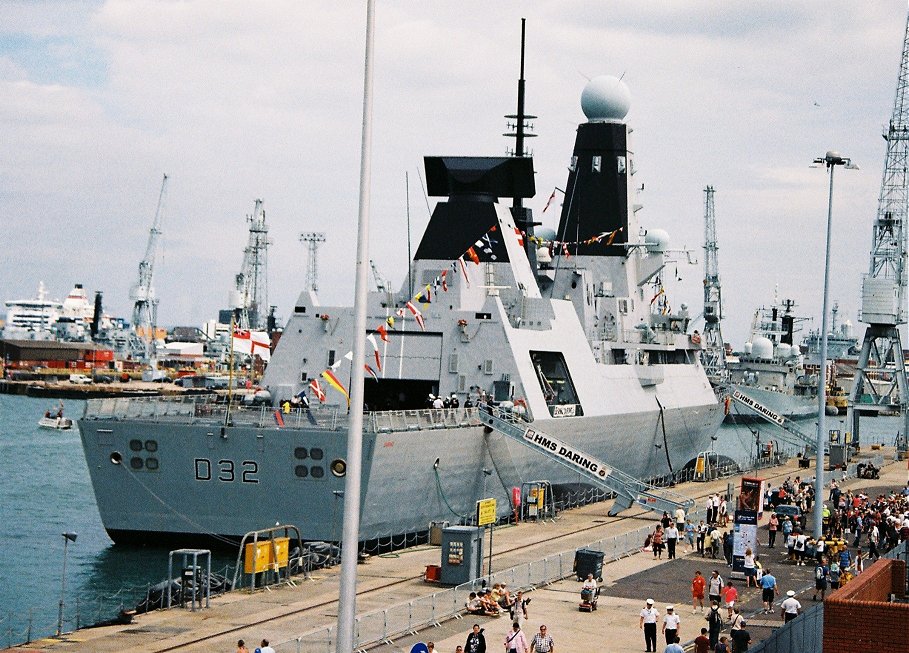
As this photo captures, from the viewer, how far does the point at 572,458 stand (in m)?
34.5

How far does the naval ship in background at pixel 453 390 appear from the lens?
2936 cm

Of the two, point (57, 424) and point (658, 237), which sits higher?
point (658, 237)

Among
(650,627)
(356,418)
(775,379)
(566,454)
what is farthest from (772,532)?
(775,379)

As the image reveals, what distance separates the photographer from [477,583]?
24297 mm

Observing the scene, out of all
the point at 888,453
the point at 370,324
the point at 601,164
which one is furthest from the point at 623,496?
Result: the point at 888,453

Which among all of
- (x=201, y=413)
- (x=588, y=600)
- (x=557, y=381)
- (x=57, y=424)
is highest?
(x=557, y=381)

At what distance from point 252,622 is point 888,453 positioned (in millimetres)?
53334

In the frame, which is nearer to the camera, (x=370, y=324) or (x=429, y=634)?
(x=429, y=634)

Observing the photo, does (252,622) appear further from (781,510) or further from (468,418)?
(781,510)

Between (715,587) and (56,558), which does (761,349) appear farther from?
(715,587)

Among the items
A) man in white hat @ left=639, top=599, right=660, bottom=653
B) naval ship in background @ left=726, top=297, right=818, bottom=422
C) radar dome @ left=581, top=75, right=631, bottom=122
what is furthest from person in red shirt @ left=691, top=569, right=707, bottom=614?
naval ship in background @ left=726, top=297, right=818, bottom=422

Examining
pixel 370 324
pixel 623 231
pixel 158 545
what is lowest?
pixel 158 545

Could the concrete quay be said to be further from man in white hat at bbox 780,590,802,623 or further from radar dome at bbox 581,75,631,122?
radar dome at bbox 581,75,631,122

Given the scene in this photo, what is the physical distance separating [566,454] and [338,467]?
798 cm
